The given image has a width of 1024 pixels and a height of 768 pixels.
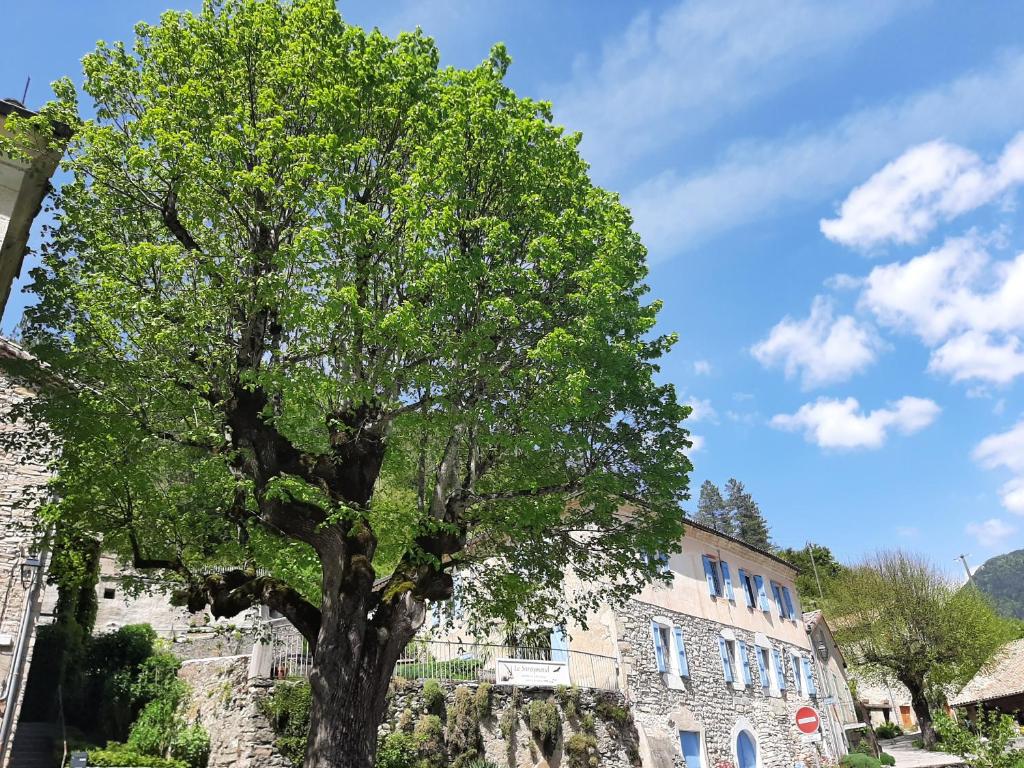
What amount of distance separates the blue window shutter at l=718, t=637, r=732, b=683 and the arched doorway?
2.05 m

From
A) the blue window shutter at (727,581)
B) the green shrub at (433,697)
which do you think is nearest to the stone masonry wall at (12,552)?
the green shrub at (433,697)

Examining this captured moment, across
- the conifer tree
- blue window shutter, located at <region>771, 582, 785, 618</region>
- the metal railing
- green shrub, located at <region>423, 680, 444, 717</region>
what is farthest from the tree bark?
the conifer tree

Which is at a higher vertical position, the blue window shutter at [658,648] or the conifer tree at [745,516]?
the conifer tree at [745,516]

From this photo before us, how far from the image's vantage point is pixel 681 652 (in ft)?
83.9

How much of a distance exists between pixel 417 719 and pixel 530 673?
12.2 feet

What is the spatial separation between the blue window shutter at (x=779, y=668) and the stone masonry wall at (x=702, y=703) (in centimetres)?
33

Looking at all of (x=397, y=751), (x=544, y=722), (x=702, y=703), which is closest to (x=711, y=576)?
(x=702, y=703)

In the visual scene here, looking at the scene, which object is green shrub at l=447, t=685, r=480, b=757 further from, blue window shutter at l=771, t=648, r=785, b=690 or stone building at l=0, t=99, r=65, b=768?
blue window shutter at l=771, t=648, r=785, b=690

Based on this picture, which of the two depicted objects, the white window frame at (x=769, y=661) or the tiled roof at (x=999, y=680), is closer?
the white window frame at (x=769, y=661)

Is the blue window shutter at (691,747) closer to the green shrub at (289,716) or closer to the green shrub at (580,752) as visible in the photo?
the green shrub at (580,752)

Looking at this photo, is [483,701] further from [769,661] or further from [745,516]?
[745,516]

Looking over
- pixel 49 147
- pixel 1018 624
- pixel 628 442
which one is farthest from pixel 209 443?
pixel 1018 624

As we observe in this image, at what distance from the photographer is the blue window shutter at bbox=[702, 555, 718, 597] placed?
29.5 m

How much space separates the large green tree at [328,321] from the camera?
10.1m
